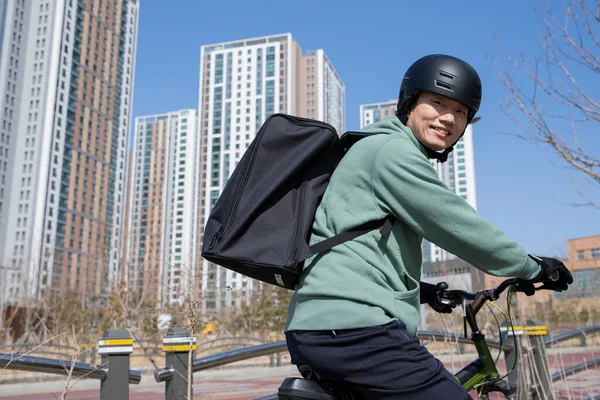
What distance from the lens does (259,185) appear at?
1.92m

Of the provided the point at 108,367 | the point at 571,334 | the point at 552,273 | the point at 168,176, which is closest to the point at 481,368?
the point at 552,273

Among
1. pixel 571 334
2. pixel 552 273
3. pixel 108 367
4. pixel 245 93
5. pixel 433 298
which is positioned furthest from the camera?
pixel 245 93

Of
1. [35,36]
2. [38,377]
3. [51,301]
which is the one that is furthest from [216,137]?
[38,377]

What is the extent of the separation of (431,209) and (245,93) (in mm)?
112306

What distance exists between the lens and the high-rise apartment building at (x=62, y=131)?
251 ft

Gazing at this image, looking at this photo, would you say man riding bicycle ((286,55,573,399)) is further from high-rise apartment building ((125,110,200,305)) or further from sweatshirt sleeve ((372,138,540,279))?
high-rise apartment building ((125,110,200,305))

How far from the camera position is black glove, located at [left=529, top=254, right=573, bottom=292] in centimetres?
206

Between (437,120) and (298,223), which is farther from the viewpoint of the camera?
(437,120)

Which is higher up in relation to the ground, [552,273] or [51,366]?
[552,273]

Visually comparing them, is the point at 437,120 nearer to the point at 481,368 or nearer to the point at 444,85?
the point at 444,85

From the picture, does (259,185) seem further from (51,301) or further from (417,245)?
(51,301)

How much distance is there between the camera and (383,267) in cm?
181

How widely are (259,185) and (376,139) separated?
41cm

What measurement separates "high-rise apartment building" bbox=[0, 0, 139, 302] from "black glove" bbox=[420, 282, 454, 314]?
70.9 m
